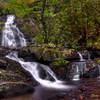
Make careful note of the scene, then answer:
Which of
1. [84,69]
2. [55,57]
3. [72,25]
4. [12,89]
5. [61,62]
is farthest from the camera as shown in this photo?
[72,25]

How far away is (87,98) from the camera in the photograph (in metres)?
4.26

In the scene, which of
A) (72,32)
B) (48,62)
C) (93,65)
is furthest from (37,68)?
(72,32)

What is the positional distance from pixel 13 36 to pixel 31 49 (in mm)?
7844

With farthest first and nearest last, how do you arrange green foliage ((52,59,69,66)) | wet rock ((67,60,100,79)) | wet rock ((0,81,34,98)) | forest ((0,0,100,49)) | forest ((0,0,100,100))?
1. forest ((0,0,100,49))
2. green foliage ((52,59,69,66))
3. wet rock ((67,60,100,79))
4. forest ((0,0,100,100))
5. wet rock ((0,81,34,98))

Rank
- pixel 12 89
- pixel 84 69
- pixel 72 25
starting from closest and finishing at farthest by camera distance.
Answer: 1. pixel 12 89
2. pixel 84 69
3. pixel 72 25

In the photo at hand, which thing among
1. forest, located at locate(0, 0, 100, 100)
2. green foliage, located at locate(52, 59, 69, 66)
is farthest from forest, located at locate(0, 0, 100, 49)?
green foliage, located at locate(52, 59, 69, 66)

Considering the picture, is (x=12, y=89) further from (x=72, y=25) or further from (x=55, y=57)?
(x=72, y=25)

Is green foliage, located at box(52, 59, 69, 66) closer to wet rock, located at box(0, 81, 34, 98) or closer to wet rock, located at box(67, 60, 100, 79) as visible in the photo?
wet rock, located at box(67, 60, 100, 79)

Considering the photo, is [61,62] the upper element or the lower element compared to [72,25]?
lower

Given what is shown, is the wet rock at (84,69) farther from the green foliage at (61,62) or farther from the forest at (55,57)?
the green foliage at (61,62)

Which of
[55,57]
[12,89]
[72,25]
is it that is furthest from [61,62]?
[72,25]

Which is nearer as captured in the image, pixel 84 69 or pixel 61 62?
pixel 84 69

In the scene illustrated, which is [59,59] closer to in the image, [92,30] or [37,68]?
[37,68]

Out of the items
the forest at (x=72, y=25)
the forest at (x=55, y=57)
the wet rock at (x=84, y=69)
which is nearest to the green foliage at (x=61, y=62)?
the forest at (x=55, y=57)
